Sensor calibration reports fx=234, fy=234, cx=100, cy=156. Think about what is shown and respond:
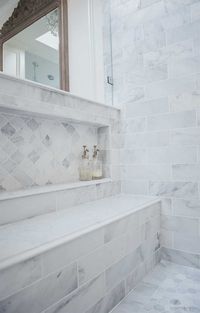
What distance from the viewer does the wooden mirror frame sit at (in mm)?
1846

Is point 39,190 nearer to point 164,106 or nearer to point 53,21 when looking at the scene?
point 164,106

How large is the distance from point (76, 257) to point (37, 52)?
1.46m

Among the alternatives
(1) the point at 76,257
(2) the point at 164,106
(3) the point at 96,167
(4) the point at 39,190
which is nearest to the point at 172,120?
(2) the point at 164,106

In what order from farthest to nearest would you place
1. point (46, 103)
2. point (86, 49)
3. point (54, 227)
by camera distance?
1. point (86, 49)
2. point (46, 103)
3. point (54, 227)

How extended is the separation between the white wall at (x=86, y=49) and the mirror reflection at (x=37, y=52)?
0.44ft

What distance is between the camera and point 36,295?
2.28 ft

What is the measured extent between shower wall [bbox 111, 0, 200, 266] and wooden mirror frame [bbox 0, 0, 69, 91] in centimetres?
41

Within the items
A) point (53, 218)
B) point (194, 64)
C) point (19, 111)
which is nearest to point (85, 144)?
point (19, 111)

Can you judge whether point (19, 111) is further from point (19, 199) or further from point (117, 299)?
point (117, 299)

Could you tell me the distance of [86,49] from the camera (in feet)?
6.32

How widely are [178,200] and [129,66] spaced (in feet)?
3.29

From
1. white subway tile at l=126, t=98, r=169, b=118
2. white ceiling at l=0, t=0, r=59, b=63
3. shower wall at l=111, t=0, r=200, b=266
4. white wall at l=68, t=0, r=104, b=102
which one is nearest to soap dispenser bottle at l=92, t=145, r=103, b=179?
shower wall at l=111, t=0, r=200, b=266

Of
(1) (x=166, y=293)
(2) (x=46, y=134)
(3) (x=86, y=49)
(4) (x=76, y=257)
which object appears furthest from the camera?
(3) (x=86, y=49)

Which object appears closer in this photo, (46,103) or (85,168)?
(46,103)
